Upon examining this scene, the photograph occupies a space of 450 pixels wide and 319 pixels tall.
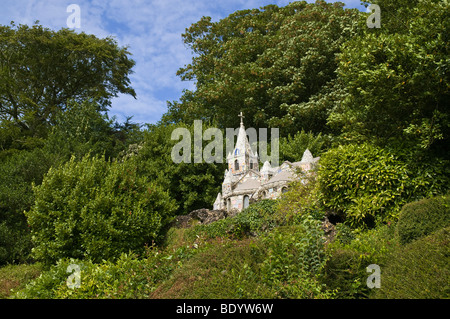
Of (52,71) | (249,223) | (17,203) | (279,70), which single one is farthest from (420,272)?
(52,71)

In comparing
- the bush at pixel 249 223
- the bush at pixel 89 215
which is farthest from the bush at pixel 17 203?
the bush at pixel 249 223

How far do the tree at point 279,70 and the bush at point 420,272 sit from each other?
1956cm

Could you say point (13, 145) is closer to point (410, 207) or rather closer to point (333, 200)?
point (333, 200)

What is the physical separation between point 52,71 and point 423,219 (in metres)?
37.5

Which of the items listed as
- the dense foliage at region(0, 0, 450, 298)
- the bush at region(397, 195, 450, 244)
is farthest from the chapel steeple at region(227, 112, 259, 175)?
the bush at region(397, 195, 450, 244)

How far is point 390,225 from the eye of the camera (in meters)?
A: 10.4

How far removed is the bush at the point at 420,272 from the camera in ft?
18.2

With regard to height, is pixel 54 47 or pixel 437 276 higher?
pixel 54 47

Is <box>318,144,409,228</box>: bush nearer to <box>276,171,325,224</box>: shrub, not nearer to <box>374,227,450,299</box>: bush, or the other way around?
<box>276,171,325,224</box>: shrub

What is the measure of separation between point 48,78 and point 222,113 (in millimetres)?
19218

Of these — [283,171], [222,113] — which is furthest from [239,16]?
[283,171]

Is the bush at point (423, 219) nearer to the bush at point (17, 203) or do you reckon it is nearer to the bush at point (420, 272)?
the bush at point (420, 272)

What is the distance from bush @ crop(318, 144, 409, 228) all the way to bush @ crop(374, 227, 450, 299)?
434 centimetres

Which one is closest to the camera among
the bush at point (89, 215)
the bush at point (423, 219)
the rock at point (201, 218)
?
the bush at point (423, 219)
